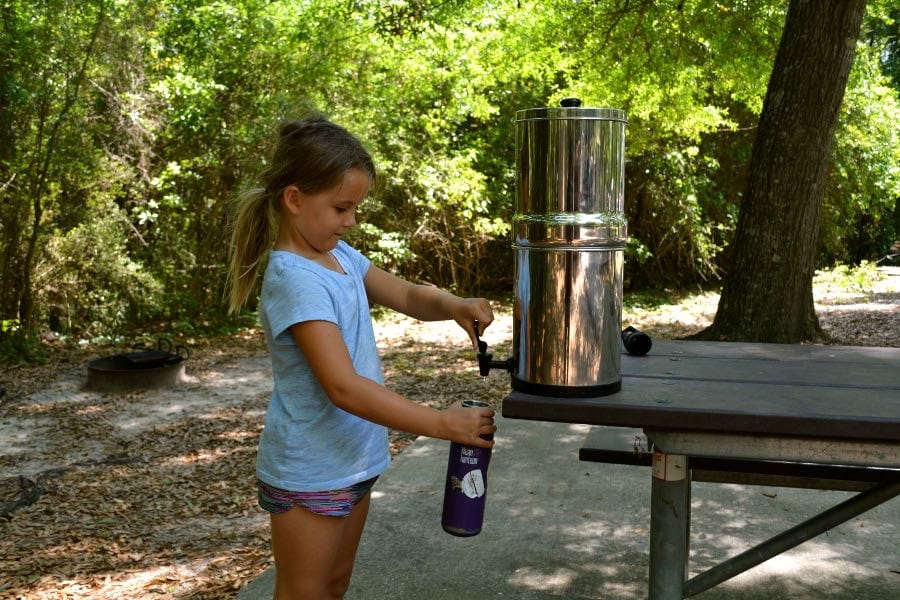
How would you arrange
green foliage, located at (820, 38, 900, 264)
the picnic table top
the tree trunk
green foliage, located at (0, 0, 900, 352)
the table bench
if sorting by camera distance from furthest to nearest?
green foliage, located at (820, 38, 900, 264)
green foliage, located at (0, 0, 900, 352)
the tree trunk
the table bench
the picnic table top

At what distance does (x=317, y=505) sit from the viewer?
2057mm

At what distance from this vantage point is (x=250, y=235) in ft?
7.24

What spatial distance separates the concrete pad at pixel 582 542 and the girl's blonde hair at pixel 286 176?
142cm

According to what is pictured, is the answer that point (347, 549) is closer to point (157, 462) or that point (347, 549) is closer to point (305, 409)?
point (305, 409)

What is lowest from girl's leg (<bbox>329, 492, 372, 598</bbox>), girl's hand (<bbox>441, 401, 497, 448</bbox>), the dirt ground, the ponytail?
the dirt ground

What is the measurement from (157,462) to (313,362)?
3970 millimetres

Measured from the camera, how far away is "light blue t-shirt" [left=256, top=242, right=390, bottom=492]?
201 cm

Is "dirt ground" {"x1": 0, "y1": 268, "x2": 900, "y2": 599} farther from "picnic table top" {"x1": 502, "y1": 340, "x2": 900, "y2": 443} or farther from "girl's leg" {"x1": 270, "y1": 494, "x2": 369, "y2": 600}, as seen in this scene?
"picnic table top" {"x1": 502, "y1": 340, "x2": 900, "y2": 443}

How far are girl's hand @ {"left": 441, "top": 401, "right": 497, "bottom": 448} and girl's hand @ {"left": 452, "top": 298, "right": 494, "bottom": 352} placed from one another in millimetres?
333

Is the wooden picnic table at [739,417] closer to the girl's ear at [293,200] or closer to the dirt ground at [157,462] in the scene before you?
the girl's ear at [293,200]

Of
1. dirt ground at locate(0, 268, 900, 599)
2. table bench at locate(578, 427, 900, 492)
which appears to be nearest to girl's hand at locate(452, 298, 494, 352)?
table bench at locate(578, 427, 900, 492)

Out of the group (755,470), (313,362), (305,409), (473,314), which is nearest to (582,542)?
(755,470)

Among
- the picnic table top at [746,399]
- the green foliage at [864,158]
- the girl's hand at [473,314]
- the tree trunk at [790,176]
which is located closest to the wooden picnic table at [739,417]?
the picnic table top at [746,399]

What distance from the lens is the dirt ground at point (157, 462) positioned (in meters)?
3.69
